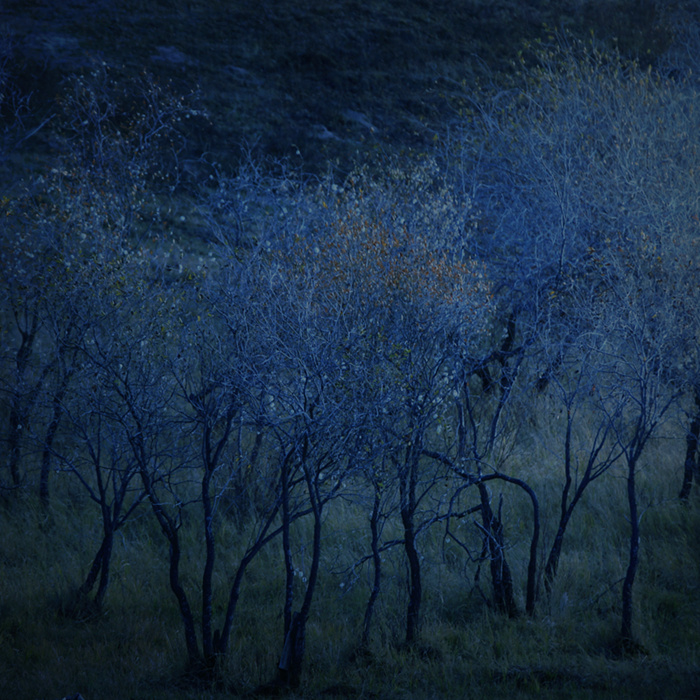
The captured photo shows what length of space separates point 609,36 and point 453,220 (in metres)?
13.6

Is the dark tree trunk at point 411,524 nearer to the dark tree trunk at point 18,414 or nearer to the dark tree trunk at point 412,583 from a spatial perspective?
the dark tree trunk at point 412,583

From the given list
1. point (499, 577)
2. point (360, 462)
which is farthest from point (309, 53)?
point (499, 577)

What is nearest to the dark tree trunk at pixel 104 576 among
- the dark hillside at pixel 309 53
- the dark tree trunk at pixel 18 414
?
the dark tree trunk at pixel 18 414

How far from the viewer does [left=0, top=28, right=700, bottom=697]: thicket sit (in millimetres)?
6176

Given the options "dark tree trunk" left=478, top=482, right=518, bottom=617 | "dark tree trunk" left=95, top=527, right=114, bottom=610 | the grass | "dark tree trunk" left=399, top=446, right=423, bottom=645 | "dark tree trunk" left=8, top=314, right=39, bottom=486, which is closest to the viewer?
the grass

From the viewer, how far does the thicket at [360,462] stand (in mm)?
6176

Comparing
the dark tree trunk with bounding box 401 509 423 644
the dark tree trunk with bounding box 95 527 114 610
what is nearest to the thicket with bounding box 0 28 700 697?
the dark tree trunk with bounding box 401 509 423 644

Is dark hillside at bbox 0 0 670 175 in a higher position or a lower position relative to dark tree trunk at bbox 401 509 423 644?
higher

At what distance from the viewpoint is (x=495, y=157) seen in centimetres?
1388

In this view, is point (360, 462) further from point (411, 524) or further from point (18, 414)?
point (18, 414)

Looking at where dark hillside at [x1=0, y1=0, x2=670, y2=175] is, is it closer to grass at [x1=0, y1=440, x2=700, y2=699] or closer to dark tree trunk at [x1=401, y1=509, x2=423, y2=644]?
grass at [x1=0, y1=440, x2=700, y2=699]

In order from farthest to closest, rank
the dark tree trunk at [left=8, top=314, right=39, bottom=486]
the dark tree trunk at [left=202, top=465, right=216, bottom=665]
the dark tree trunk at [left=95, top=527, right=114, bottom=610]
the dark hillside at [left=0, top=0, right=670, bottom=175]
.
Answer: the dark hillside at [left=0, top=0, right=670, bottom=175]
the dark tree trunk at [left=8, top=314, right=39, bottom=486]
the dark tree trunk at [left=95, top=527, right=114, bottom=610]
the dark tree trunk at [left=202, top=465, right=216, bottom=665]

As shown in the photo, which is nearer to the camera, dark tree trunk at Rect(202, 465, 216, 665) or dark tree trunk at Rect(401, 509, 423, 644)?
dark tree trunk at Rect(202, 465, 216, 665)

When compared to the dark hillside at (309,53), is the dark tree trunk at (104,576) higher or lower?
lower
